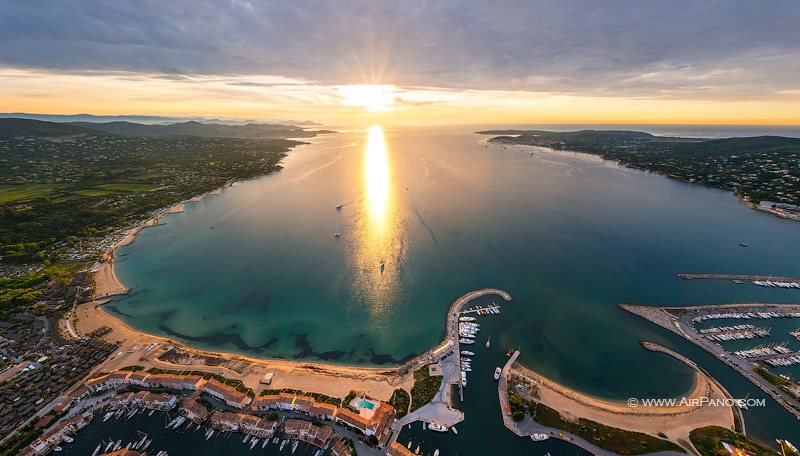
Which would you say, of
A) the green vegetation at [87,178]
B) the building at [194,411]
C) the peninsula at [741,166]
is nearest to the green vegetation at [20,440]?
the building at [194,411]

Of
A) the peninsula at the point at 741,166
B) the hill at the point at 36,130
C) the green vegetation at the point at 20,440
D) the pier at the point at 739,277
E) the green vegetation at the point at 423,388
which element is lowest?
the green vegetation at the point at 20,440

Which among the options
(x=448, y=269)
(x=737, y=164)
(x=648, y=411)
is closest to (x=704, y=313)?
(x=648, y=411)

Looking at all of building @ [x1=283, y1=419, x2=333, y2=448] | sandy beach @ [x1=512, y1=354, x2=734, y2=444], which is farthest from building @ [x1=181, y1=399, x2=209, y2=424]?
sandy beach @ [x1=512, y1=354, x2=734, y2=444]

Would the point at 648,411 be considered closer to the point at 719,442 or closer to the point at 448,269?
the point at 719,442

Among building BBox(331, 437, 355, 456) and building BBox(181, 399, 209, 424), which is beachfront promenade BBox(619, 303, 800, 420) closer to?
building BBox(331, 437, 355, 456)

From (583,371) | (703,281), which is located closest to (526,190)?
(703,281)

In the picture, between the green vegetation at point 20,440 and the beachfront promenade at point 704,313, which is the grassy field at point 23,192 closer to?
the green vegetation at point 20,440
